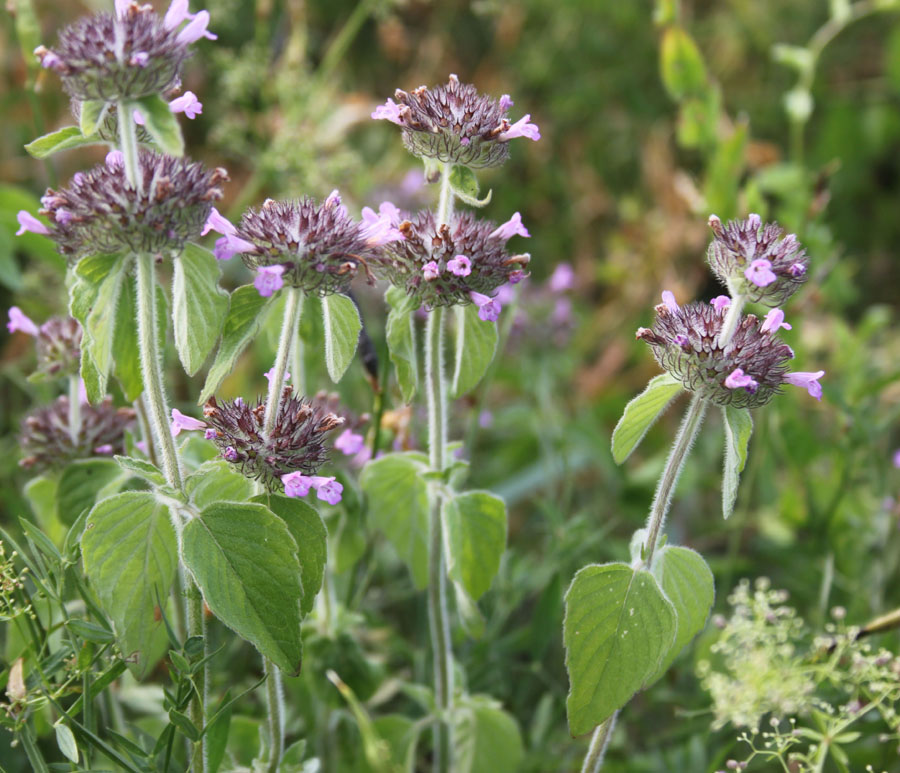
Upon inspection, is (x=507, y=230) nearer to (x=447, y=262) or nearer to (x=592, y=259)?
(x=447, y=262)

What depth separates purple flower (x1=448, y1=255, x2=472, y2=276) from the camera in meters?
1.36

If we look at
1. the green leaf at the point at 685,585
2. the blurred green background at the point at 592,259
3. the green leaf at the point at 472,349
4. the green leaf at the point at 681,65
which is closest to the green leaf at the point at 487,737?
the blurred green background at the point at 592,259

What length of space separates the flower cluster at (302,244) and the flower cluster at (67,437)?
59 centimetres

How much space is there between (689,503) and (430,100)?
205 centimetres

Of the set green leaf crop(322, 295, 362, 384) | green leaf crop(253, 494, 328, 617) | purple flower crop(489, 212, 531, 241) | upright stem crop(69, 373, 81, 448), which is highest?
purple flower crop(489, 212, 531, 241)

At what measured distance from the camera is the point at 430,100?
1.42 meters

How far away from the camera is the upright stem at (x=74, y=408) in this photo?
173 cm

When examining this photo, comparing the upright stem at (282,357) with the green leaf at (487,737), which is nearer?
the upright stem at (282,357)

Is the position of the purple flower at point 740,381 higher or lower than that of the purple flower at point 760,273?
lower

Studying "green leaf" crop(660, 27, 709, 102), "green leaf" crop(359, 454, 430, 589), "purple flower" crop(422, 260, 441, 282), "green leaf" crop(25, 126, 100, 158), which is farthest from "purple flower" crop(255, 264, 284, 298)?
"green leaf" crop(660, 27, 709, 102)

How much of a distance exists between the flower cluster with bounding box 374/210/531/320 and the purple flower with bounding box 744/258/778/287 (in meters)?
0.33

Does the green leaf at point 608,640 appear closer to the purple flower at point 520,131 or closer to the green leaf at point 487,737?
the green leaf at point 487,737

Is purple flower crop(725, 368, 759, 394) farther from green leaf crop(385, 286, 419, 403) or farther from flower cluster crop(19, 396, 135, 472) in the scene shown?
flower cluster crop(19, 396, 135, 472)

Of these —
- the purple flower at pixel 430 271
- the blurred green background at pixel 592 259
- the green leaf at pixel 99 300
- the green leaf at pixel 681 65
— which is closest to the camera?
the green leaf at pixel 99 300
